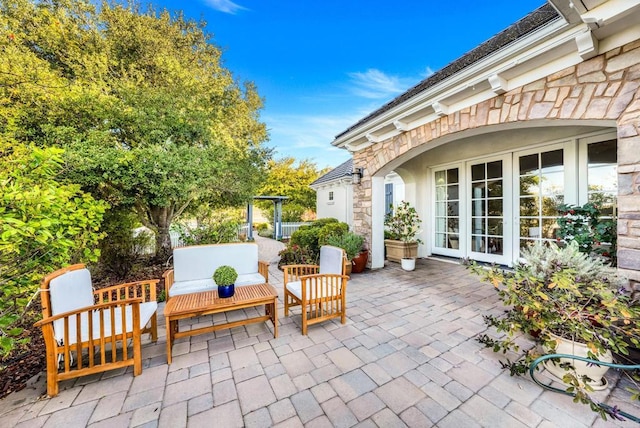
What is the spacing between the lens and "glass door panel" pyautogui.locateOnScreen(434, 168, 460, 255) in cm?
577

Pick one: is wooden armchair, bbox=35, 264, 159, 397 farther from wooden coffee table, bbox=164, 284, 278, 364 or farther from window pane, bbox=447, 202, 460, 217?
window pane, bbox=447, 202, 460, 217

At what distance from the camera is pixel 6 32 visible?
179 inches

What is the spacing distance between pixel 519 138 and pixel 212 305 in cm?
565

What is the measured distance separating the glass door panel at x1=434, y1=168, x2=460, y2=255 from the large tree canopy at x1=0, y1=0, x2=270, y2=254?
5.19 metres

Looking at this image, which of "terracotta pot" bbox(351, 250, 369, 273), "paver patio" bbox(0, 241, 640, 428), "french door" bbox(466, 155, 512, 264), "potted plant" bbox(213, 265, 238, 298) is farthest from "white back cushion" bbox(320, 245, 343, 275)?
"french door" bbox(466, 155, 512, 264)

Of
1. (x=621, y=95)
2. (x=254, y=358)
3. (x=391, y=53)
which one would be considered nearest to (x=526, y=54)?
(x=621, y=95)

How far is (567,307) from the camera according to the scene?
1.88 metres

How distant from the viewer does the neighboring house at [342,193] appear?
308 inches

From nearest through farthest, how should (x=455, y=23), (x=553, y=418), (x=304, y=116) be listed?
1. (x=553, y=418)
2. (x=455, y=23)
3. (x=304, y=116)

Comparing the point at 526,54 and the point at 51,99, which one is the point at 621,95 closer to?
the point at 526,54

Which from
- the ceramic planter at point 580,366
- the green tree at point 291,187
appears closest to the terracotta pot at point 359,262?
the ceramic planter at point 580,366

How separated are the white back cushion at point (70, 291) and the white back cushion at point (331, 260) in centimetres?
243

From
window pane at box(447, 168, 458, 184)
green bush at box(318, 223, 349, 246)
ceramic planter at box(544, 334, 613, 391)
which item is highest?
window pane at box(447, 168, 458, 184)

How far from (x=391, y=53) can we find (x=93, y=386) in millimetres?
7947
